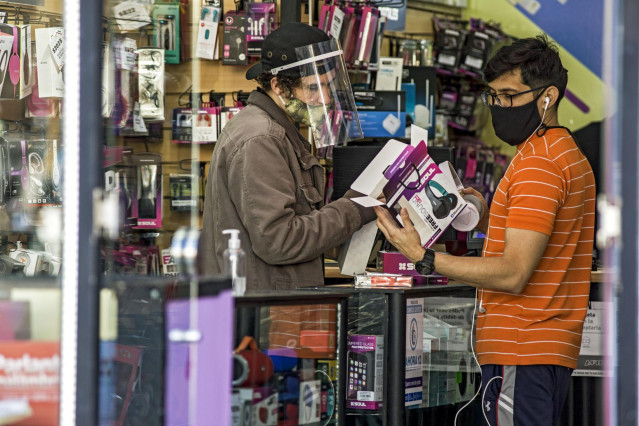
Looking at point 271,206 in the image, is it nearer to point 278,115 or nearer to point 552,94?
point 278,115

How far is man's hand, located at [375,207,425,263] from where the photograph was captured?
9.95 feet

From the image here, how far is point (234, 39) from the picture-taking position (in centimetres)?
476

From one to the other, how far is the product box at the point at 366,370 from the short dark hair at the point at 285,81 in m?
0.91

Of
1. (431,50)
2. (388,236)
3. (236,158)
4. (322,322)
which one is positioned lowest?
(322,322)

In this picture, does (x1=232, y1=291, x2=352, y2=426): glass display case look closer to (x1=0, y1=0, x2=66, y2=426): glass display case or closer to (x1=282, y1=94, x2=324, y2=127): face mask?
(x1=0, y1=0, x2=66, y2=426): glass display case

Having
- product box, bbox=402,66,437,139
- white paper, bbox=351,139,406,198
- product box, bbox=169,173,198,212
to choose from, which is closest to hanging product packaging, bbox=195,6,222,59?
product box, bbox=169,173,198,212

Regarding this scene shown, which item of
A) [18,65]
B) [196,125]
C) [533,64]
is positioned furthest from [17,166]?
[533,64]

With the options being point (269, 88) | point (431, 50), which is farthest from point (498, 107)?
point (431, 50)

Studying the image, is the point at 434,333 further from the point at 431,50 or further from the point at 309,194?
the point at 431,50

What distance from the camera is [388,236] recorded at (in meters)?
3.13

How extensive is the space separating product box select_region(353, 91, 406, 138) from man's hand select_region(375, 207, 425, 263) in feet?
6.73

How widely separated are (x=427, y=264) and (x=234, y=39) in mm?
2288

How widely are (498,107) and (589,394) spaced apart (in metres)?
1.91

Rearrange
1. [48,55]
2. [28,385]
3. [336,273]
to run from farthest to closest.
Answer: [48,55]
[336,273]
[28,385]
